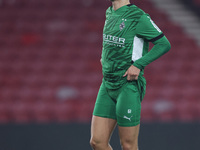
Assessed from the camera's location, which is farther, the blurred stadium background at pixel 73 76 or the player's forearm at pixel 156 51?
the blurred stadium background at pixel 73 76

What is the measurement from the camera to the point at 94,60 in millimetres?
6801

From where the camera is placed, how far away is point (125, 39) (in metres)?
3.12

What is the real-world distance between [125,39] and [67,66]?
3.57 metres

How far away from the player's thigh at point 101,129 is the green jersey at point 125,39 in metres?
0.30

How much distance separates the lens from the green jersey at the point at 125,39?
3084 mm

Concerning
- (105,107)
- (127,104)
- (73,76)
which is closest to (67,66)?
(73,76)

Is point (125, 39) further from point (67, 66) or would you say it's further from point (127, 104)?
point (67, 66)

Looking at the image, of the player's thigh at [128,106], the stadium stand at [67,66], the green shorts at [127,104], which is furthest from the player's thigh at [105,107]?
the stadium stand at [67,66]

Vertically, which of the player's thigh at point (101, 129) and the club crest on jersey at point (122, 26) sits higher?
the club crest on jersey at point (122, 26)

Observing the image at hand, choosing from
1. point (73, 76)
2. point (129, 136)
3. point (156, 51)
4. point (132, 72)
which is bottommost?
point (129, 136)

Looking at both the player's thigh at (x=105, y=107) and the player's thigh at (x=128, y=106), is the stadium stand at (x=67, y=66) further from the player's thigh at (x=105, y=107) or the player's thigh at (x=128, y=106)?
the player's thigh at (x=128, y=106)

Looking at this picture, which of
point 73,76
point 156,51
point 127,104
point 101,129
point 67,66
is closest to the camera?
point 156,51

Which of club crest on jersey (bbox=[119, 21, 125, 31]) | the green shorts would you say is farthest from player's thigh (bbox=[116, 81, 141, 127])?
club crest on jersey (bbox=[119, 21, 125, 31])

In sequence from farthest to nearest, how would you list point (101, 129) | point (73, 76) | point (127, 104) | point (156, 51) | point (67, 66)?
point (67, 66) < point (73, 76) < point (101, 129) < point (127, 104) < point (156, 51)
